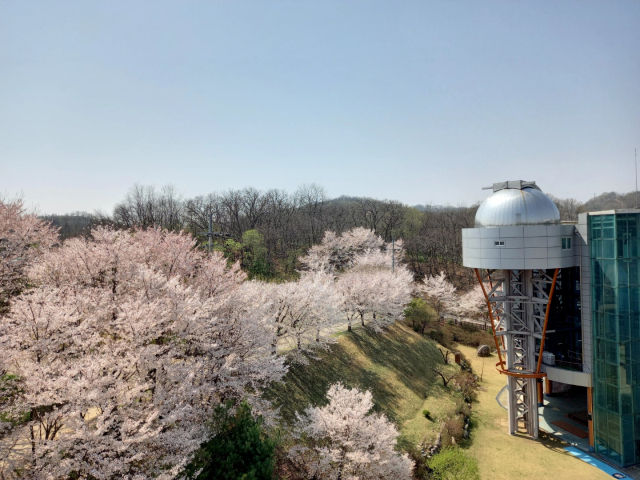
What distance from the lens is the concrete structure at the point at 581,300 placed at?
17078mm

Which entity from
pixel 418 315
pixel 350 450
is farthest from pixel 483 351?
pixel 350 450

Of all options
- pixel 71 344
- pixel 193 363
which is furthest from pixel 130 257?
pixel 193 363

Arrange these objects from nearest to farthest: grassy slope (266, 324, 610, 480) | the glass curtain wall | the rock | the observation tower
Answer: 1. the glass curtain wall
2. grassy slope (266, 324, 610, 480)
3. the observation tower
4. the rock

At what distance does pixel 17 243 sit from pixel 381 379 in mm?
25940

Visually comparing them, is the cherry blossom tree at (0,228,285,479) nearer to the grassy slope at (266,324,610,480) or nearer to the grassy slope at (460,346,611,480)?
the grassy slope at (266,324,610,480)

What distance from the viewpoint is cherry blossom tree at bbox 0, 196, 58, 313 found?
61.2 ft

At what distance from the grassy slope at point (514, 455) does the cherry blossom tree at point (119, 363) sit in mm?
12509

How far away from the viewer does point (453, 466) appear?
56.6 feet

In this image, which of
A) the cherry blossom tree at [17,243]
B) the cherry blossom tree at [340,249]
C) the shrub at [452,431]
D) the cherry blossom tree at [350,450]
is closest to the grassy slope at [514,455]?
Result: the shrub at [452,431]

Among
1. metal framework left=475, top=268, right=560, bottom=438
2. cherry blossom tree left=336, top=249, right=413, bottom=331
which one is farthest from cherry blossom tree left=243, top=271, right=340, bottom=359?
metal framework left=475, top=268, right=560, bottom=438

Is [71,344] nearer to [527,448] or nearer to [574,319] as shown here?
[527,448]

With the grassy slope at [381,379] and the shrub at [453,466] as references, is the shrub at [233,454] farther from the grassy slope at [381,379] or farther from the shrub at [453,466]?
the shrub at [453,466]

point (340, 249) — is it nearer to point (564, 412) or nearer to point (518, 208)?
point (564, 412)

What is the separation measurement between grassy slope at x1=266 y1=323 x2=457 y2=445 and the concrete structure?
5.82m
